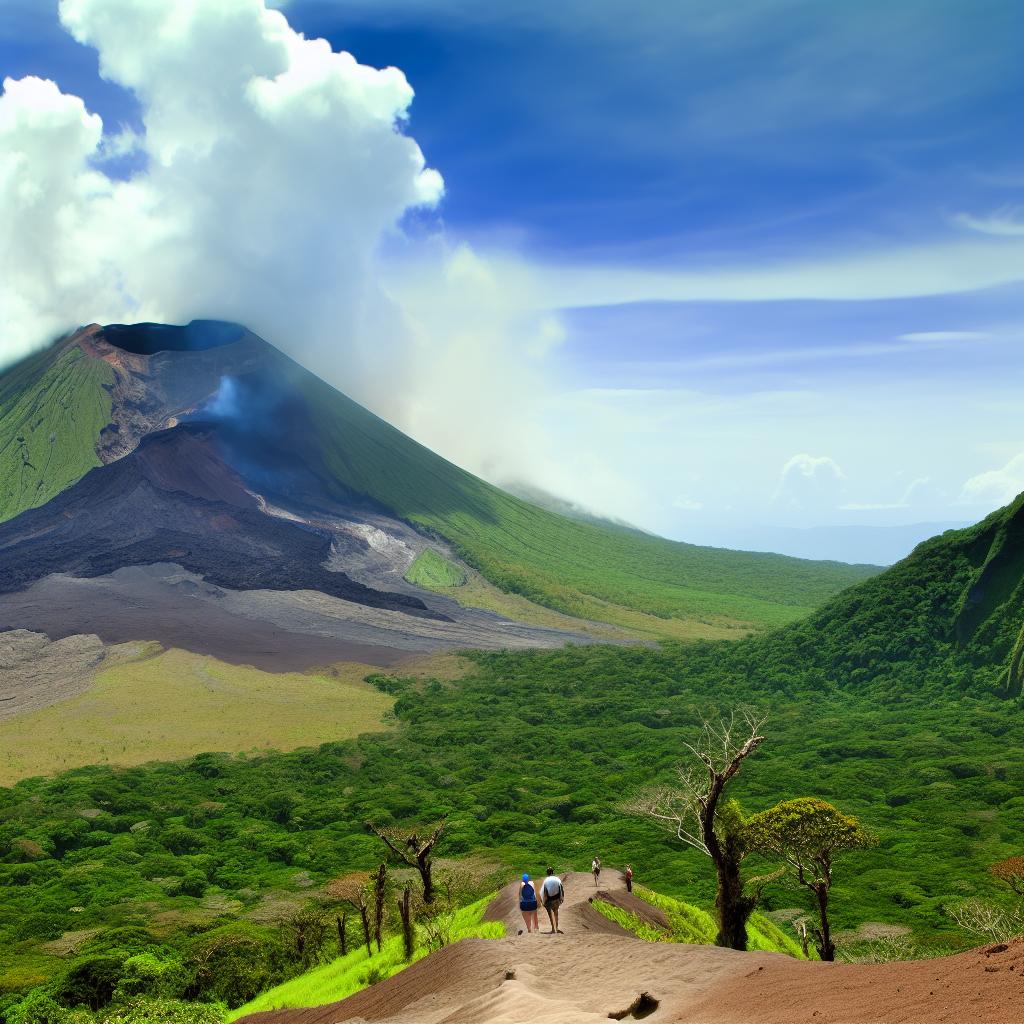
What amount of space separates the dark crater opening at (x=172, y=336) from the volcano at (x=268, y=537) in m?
0.40

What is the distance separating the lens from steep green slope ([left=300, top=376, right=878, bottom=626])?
496 ft

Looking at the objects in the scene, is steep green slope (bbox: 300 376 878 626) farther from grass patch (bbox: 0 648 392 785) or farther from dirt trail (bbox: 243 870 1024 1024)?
dirt trail (bbox: 243 870 1024 1024)

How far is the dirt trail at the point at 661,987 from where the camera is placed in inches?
535

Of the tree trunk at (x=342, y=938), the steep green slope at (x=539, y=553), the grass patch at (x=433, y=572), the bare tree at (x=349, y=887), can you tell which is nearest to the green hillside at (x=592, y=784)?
the bare tree at (x=349, y=887)

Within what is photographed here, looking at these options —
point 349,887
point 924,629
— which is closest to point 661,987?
point 349,887

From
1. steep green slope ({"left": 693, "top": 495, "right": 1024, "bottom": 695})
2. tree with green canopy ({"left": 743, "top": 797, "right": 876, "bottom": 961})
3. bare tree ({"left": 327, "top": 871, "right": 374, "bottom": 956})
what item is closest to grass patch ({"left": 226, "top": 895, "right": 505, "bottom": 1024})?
bare tree ({"left": 327, "top": 871, "right": 374, "bottom": 956})

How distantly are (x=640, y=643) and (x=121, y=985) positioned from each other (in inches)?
3905

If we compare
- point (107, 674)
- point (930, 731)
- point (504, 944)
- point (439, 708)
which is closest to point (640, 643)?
point (439, 708)

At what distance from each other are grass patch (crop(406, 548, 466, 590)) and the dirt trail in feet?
400

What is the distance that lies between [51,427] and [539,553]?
87122 millimetres

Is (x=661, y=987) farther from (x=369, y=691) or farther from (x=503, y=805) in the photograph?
(x=369, y=691)

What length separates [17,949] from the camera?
129 ft

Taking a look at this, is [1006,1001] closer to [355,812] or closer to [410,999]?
[410,999]

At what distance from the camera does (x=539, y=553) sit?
173500mm
